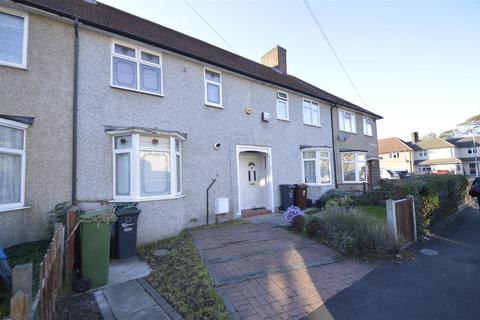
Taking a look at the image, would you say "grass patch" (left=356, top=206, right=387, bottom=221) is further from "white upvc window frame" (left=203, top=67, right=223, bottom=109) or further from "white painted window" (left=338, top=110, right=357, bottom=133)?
"white upvc window frame" (left=203, top=67, right=223, bottom=109)

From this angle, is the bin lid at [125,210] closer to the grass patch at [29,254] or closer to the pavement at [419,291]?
the grass patch at [29,254]

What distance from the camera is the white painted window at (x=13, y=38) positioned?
5.83m

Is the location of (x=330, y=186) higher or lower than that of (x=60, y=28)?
lower

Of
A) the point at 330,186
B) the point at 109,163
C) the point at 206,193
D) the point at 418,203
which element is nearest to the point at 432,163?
the point at 330,186

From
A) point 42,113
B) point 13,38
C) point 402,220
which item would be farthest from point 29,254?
point 402,220

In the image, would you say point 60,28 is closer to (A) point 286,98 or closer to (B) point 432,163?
(A) point 286,98

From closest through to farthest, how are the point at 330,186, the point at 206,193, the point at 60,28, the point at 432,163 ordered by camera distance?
the point at 60,28 < the point at 206,193 < the point at 330,186 < the point at 432,163

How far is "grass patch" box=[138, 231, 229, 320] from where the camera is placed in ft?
11.5

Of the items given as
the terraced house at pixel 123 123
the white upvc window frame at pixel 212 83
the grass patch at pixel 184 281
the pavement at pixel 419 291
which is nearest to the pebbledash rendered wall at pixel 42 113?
the terraced house at pixel 123 123

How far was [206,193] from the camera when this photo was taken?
883 centimetres

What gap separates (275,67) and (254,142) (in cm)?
820

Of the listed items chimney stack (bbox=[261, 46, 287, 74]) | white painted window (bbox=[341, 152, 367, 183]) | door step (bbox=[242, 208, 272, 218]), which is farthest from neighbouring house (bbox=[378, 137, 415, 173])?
door step (bbox=[242, 208, 272, 218])

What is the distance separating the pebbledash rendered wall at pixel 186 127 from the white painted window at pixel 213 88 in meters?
0.23

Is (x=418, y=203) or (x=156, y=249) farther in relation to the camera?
(x=418, y=203)
